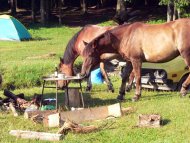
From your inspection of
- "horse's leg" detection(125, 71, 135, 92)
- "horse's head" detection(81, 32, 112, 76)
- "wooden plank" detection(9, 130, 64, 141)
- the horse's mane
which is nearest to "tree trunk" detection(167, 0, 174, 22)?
"horse's leg" detection(125, 71, 135, 92)

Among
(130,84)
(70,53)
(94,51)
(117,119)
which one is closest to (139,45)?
(94,51)

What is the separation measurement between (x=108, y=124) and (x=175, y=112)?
1.61 metres

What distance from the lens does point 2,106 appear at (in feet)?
36.9

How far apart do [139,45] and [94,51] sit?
1.14 metres

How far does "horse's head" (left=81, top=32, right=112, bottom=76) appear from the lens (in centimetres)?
1209

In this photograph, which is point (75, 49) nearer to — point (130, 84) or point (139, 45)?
point (139, 45)

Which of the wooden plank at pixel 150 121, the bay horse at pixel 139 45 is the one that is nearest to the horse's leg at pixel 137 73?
the bay horse at pixel 139 45

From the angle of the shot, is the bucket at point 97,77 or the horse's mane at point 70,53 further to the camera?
the bucket at point 97,77

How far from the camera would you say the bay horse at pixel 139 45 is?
39.8 ft

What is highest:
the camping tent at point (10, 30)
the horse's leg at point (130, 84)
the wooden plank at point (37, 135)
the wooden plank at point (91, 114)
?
the wooden plank at point (37, 135)

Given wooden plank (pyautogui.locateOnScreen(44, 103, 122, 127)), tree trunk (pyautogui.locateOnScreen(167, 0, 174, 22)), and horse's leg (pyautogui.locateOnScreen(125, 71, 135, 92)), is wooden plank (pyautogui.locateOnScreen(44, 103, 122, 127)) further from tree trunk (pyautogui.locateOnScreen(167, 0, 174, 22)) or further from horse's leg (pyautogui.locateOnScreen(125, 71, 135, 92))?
tree trunk (pyautogui.locateOnScreen(167, 0, 174, 22))

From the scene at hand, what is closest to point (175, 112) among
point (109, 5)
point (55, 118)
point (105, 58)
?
point (55, 118)

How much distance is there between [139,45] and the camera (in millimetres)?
12422

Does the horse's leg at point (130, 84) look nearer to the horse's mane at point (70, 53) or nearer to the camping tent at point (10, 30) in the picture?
the horse's mane at point (70, 53)
